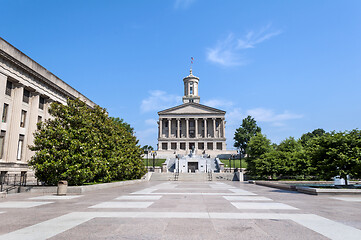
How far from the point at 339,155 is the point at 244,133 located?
80.1 m

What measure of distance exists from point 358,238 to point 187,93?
117 meters

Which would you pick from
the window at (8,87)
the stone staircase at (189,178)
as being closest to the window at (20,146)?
the window at (8,87)

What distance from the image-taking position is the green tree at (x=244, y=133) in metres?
95.9

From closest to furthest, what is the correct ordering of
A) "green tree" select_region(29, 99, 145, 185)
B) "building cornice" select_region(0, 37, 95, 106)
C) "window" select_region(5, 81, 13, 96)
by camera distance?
"green tree" select_region(29, 99, 145, 185) → "building cornice" select_region(0, 37, 95, 106) → "window" select_region(5, 81, 13, 96)

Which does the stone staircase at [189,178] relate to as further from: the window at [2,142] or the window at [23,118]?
the window at [2,142]

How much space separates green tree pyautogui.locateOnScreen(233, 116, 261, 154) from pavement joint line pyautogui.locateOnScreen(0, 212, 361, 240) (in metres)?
88.8

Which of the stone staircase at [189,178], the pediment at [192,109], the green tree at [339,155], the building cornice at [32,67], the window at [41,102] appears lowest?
the stone staircase at [189,178]

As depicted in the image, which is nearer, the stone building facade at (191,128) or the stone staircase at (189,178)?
the stone staircase at (189,178)

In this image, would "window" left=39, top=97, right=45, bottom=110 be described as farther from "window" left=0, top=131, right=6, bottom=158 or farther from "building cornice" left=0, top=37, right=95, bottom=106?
"window" left=0, top=131, right=6, bottom=158

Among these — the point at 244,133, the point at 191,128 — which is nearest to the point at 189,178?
the point at 244,133

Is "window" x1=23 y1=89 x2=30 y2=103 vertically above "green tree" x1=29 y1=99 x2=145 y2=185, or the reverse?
"window" x1=23 y1=89 x2=30 y2=103

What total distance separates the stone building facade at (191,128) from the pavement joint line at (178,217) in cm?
9127

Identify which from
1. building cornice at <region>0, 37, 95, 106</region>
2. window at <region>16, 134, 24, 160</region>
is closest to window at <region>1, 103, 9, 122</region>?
window at <region>16, 134, 24, 160</region>

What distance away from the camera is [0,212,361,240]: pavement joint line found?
6254mm
